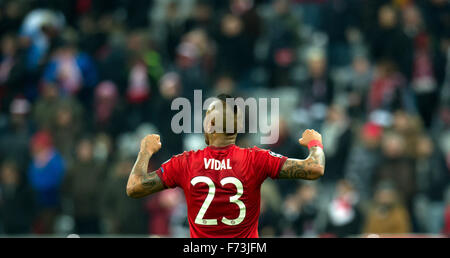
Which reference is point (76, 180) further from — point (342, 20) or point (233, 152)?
point (233, 152)

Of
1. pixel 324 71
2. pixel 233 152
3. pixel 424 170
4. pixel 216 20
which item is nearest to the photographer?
pixel 233 152

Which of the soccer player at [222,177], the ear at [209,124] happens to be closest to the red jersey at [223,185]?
the soccer player at [222,177]

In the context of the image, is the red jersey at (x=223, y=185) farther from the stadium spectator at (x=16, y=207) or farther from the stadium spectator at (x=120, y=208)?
→ the stadium spectator at (x=16, y=207)

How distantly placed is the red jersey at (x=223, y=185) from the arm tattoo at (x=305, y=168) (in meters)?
0.06

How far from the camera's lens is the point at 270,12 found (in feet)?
51.1

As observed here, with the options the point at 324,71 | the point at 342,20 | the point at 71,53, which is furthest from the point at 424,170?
the point at 71,53

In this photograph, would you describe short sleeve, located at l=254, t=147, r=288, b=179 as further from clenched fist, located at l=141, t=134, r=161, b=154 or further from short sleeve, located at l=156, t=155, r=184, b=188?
clenched fist, located at l=141, t=134, r=161, b=154

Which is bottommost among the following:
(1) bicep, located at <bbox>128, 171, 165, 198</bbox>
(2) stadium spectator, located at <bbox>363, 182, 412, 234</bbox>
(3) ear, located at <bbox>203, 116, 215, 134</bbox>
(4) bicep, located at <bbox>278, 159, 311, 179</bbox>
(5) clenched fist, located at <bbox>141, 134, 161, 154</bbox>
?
(2) stadium spectator, located at <bbox>363, 182, 412, 234</bbox>

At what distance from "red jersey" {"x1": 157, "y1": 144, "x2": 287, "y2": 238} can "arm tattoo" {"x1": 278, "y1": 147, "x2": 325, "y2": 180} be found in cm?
6

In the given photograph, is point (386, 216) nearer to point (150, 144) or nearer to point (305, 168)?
point (305, 168)

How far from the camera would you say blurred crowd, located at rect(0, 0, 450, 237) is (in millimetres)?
12719

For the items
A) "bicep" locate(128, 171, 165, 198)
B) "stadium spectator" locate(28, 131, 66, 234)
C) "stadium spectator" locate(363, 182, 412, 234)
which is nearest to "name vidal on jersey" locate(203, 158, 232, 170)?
"bicep" locate(128, 171, 165, 198)

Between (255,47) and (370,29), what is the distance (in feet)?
7.83

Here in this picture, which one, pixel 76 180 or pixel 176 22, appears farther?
pixel 176 22
